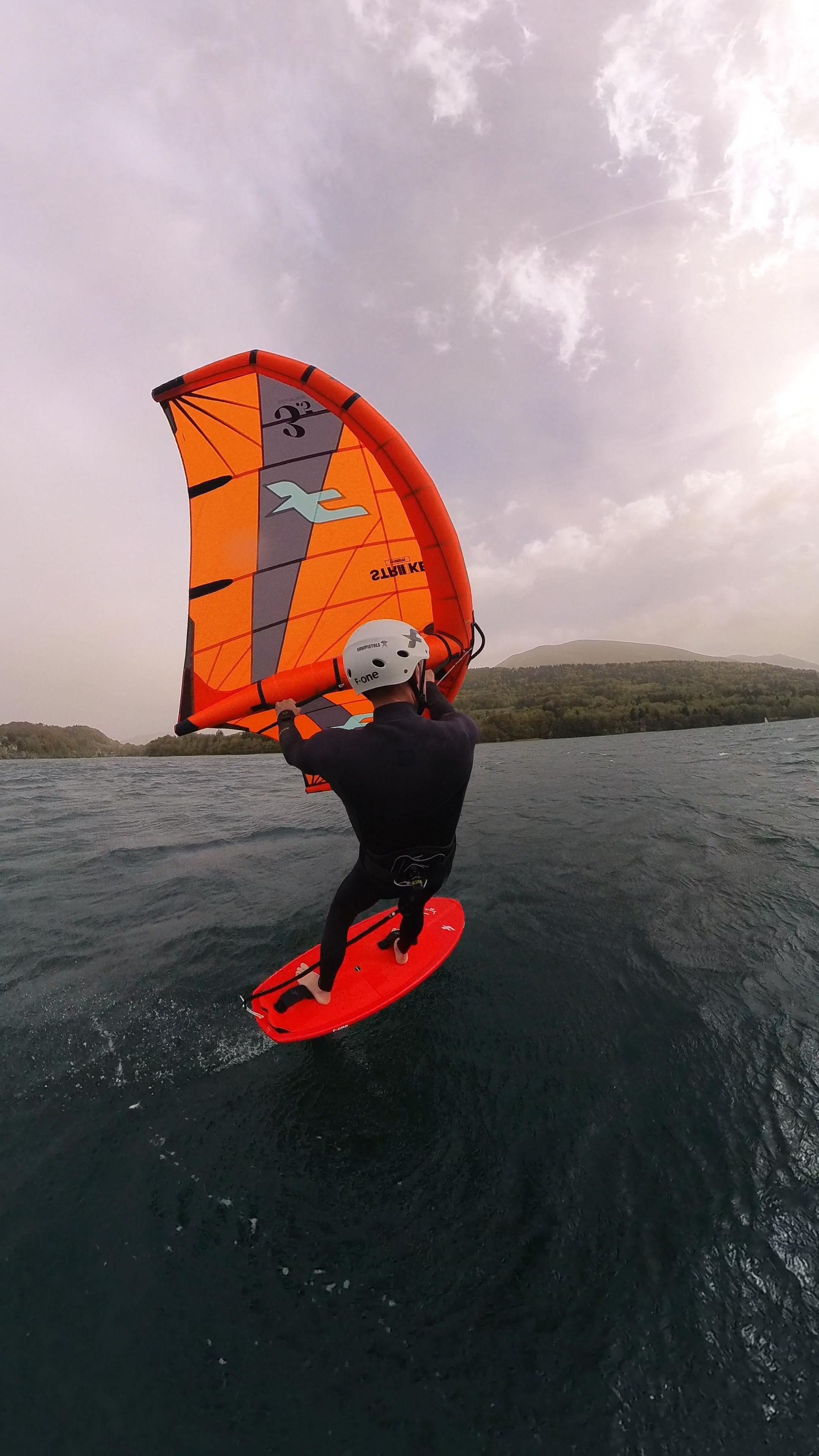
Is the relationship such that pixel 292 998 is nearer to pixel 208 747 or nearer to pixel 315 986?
pixel 315 986

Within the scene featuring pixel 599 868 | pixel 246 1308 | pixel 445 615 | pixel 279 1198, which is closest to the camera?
pixel 246 1308

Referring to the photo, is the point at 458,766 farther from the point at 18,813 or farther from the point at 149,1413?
the point at 18,813

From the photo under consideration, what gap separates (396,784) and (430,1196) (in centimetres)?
215

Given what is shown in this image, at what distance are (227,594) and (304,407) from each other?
1.88 metres

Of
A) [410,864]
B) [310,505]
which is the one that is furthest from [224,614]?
[410,864]

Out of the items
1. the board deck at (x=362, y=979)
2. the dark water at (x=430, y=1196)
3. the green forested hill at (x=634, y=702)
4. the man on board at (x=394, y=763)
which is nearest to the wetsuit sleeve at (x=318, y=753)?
the man on board at (x=394, y=763)

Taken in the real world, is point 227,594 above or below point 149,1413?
above

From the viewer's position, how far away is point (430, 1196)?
92.5 inches

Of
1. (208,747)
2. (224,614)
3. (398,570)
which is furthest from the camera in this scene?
(208,747)

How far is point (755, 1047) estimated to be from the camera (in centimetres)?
317

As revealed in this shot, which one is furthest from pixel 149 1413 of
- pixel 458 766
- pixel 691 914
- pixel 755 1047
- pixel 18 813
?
pixel 18 813

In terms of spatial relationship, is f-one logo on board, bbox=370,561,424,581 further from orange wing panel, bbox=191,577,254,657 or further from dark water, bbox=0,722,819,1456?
dark water, bbox=0,722,819,1456

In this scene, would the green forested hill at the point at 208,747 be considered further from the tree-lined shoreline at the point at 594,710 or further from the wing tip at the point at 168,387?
the wing tip at the point at 168,387

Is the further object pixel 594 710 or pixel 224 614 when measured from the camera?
pixel 594 710
